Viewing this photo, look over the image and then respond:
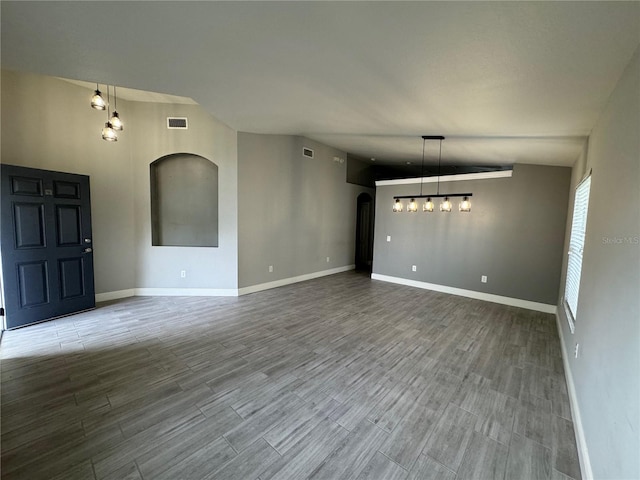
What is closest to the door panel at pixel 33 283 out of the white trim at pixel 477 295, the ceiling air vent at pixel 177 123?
Result: the ceiling air vent at pixel 177 123

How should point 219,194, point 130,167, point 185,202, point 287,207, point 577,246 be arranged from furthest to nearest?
point 287,207, point 185,202, point 219,194, point 130,167, point 577,246

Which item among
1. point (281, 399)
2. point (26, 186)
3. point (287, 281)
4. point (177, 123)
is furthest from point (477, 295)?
point (26, 186)

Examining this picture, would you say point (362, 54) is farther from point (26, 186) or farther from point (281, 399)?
point (26, 186)

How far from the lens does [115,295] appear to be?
487 cm

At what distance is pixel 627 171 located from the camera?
1.63 m

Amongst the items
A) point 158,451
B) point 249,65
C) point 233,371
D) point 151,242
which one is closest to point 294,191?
point 151,242

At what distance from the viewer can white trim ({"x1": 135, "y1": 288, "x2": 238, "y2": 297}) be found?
5094 millimetres

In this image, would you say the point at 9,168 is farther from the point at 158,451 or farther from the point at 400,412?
the point at 400,412

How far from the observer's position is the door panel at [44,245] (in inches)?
139

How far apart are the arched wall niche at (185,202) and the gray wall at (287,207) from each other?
2.12 feet

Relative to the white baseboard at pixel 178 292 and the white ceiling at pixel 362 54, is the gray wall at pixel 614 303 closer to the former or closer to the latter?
the white ceiling at pixel 362 54

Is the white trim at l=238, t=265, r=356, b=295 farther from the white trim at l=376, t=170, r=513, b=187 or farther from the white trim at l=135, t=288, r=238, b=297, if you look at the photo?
the white trim at l=376, t=170, r=513, b=187

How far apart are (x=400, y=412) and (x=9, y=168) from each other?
5.37 metres

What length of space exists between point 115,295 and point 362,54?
5473mm
